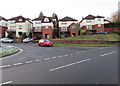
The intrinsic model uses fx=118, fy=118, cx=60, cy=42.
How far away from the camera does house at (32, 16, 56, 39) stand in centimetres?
4488

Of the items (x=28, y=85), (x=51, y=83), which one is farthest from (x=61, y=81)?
(x=28, y=85)

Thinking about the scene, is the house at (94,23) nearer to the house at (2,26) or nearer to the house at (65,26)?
the house at (65,26)

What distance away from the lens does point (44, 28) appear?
45.2m

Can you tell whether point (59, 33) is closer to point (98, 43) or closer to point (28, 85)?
point (98, 43)

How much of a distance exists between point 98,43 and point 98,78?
23072 mm

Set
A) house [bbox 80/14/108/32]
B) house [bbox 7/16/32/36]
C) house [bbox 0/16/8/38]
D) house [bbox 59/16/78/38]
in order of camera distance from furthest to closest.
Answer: house [bbox 0/16/8/38] → house [bbox 7/16/32/36] → house [bbox 59/16/78/38] → house [bbox 80/14/108/32]

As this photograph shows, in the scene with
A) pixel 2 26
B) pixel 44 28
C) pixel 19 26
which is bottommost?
pixel 44 28

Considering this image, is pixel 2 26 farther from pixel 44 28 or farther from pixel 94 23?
pixel 94 23

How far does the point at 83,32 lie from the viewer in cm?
3791

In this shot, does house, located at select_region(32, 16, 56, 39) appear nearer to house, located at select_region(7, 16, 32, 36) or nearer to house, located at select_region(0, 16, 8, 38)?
house, located at select_region(7, 16, 32, 36)

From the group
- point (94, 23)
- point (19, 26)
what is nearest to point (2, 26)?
point (19, 26)

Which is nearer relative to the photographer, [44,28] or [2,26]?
[44,28]

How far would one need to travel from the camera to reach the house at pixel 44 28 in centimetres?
4488

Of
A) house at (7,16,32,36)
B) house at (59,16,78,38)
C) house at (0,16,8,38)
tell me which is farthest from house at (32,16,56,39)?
house at (0,16,8,38)
